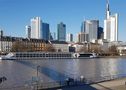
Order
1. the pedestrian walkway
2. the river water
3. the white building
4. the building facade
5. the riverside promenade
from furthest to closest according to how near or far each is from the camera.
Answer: the white building
the building facade
the river water
the pedestrian walkway
the riverside promenade

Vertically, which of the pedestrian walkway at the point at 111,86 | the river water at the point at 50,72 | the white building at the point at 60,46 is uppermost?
the white building at the point at 60,46

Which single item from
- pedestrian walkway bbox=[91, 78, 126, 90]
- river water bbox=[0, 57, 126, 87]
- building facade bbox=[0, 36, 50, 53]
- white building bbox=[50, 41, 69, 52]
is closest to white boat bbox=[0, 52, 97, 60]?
river water bbox=[0, 57, 126, 87]

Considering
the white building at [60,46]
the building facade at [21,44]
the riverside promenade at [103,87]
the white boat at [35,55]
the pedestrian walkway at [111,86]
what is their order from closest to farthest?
the riverside promenade at [103,87] < the pedestrian walkway at [111,86] < the white boat at [35,55] < the building facade at [21,44] < the white building at [60,46]

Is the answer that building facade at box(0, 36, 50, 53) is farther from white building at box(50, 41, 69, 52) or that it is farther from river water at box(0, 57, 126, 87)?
river water at box(0, 57, 126, 87)

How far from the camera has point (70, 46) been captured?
634ft

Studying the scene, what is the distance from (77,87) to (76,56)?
97.0m

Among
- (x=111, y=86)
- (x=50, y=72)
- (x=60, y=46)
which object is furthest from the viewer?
(x=60, y=46)

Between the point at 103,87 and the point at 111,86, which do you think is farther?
the point at 111,86

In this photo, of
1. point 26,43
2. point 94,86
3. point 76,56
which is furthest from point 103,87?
point 26,43

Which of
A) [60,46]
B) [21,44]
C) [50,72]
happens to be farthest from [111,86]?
[60,46]

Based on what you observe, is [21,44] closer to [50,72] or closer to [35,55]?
[35,55]

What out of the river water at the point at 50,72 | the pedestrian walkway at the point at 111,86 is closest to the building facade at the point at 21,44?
the river water at the point at 50,72

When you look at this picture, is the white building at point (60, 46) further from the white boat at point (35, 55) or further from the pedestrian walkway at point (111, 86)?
the pedestrian walkway at point (111, 86)

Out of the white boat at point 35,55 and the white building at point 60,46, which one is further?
the white building at point 60,46
